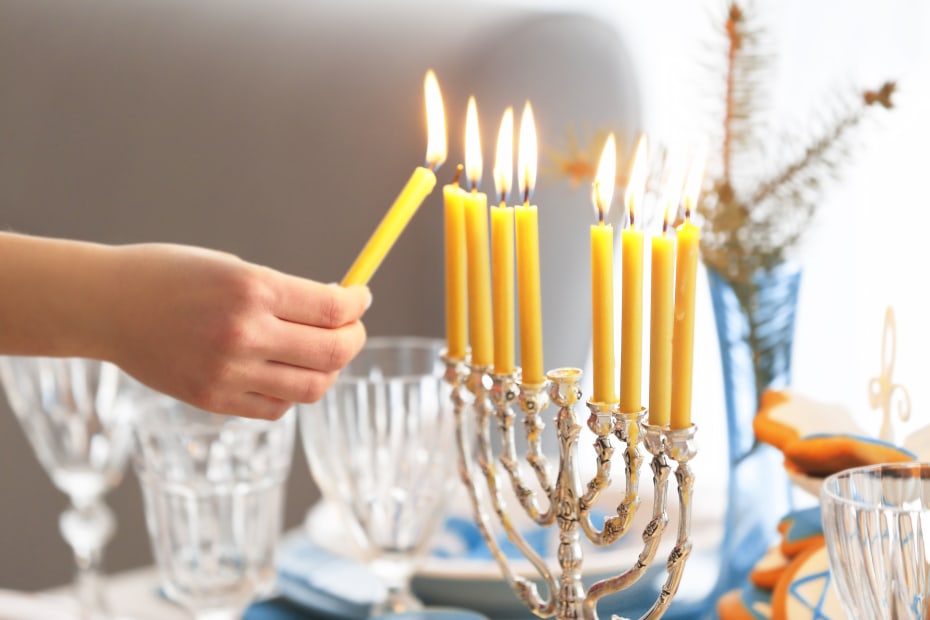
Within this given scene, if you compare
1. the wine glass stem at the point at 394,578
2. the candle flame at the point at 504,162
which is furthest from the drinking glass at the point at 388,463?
the candle flame at the point at 504,162

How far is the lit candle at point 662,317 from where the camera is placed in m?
0.41

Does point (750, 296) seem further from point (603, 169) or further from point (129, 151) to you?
point (129, 151)

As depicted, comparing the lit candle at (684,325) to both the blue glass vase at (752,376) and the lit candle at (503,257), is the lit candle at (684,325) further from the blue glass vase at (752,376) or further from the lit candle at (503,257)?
the blue glass vase at (752,376)

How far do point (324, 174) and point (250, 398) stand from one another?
0.89m

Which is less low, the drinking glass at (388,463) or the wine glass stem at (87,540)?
the drinking glass at (388,463)

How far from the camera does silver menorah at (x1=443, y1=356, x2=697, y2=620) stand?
1.44ft

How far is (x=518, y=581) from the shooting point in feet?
1.77

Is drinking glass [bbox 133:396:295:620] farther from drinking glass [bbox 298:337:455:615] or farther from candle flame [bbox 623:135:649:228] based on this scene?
candle flame [bbox 623:135:649:228]

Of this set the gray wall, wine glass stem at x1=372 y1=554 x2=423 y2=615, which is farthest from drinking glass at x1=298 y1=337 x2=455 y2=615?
the gray wall

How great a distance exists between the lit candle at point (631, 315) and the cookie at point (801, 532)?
230mm

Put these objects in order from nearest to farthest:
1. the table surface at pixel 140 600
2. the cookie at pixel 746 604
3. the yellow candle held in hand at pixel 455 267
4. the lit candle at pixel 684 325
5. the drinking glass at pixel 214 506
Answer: the lit candle at pixel 684 325 → the yellow candle held in hand at pixel 455 267 → the cookie at pixel 746 604 → the drinking glass at pixel 214 506 → the table surface at pixel 140 600

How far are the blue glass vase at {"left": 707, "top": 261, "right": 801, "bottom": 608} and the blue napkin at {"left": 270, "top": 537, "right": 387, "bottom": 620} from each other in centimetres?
25

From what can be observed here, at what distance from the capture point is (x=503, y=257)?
488mm

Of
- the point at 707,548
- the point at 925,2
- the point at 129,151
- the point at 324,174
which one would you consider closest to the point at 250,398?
the point at 707,548
